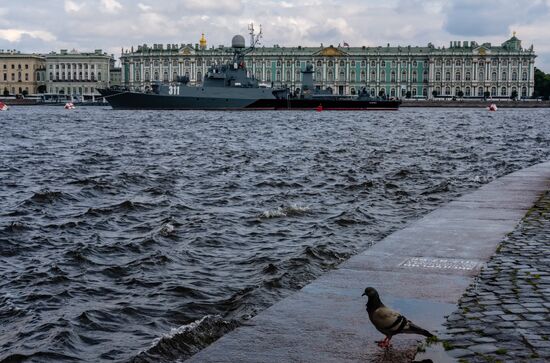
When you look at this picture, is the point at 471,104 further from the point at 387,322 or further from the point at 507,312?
the point at 387,322

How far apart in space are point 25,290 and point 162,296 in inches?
59.2

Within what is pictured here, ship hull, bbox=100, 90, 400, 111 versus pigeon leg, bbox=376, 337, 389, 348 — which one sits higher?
ship hull, bbox=100, 90, 400, 111

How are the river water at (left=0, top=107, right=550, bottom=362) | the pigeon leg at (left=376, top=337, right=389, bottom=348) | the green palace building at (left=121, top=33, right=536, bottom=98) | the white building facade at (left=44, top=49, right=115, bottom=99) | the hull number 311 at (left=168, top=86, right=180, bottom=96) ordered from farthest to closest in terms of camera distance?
1. the white building facade at (left=44, top=49, right=115, bottom=99)
2. the green palace building at (left=121, top=33, right=536, bottom=98)
3. the hull number 311 at (left=168, top=86, right=180, bottom=96)
4. the river water at (left=0, top=107, right=550, bottom=362)
5. the pigeon leg at (left=376, top=337, right=389, bottom=348)

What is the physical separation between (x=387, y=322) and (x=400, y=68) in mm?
152395

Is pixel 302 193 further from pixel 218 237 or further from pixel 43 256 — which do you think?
pixel 43 256

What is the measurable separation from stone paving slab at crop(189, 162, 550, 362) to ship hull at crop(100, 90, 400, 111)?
84806mm

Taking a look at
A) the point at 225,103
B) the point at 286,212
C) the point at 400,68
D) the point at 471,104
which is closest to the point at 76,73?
the point at 400,68

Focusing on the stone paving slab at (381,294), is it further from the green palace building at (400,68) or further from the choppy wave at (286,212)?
the green palace building at (400,68)

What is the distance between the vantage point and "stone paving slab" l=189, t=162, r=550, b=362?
5.43m

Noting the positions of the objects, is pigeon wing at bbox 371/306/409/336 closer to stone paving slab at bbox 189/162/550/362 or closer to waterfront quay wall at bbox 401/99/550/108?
stone paving slab at bbox 189/162/550/362

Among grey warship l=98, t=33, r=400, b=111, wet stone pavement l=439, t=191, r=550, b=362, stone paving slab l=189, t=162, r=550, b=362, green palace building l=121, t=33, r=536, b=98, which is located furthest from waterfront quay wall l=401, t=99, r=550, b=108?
wet stone pavement l=439, t=191, r=550, b=362

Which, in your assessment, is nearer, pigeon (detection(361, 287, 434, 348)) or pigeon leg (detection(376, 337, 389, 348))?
pigeon (detection(361, 287, 434, 348))

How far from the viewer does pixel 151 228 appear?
1304 centimetres

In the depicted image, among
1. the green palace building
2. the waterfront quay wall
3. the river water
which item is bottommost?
the river water
